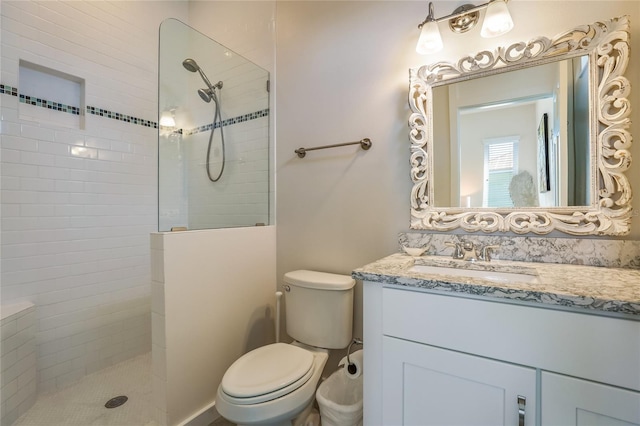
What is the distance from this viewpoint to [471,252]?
1266 millimetres

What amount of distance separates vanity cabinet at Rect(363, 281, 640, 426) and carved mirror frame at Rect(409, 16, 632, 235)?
0.54m

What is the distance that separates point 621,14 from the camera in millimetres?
1092

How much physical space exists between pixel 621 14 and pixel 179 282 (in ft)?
7.10

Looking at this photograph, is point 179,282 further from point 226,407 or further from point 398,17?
point 398,17

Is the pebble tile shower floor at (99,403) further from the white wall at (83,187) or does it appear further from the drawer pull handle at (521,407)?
the drawer pull handle at (521,407)

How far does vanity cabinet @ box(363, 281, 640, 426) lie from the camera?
2.39ft

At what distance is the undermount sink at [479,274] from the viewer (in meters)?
1.04

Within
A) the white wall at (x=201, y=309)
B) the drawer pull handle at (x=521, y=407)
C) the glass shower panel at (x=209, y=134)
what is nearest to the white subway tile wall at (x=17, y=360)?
the white wall at (x=201, y=309)

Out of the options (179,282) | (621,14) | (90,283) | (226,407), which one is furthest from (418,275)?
(90,283)

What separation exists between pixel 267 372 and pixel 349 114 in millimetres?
1409

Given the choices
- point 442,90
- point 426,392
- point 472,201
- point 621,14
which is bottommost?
point 426,392

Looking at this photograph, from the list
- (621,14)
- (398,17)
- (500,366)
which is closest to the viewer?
(500,366)

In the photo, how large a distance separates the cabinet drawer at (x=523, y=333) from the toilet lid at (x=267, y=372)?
0.48m

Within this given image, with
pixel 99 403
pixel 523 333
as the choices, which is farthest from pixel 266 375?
pixel 99 403
